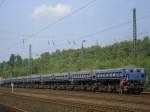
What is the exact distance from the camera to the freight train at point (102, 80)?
34.4 metres

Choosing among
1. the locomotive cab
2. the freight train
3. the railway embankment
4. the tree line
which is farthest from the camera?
the tree line

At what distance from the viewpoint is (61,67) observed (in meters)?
89.3

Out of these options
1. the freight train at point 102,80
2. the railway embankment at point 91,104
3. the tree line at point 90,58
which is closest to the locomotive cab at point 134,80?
the freight train at point 102,80

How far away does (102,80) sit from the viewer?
39.0 meters

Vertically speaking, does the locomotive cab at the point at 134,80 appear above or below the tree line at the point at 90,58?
below

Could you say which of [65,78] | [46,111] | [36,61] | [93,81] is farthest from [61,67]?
[46,111]

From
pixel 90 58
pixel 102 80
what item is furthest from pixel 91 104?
pixel 90 58

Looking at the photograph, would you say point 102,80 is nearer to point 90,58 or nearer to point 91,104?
point 91,104

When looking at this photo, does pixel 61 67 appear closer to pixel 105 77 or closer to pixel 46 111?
pixel 105 77

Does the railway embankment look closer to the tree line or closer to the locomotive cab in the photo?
the locomotive cab

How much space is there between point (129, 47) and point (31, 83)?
109 ft

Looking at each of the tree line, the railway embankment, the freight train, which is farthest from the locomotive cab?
the tree line

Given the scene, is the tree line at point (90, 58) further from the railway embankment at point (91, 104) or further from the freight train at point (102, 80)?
the railway embankment at point (91, 104)

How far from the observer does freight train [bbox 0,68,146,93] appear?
34.4 m
